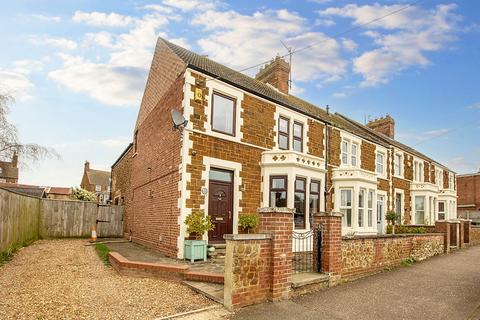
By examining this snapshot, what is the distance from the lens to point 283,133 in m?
15.4

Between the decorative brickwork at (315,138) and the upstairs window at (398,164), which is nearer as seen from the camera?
the decorative brickwork at (315,138)

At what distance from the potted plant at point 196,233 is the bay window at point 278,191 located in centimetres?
352

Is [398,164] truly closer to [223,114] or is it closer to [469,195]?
[223,114]

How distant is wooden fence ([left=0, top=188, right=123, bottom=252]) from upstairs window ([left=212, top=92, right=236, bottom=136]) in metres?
8.64

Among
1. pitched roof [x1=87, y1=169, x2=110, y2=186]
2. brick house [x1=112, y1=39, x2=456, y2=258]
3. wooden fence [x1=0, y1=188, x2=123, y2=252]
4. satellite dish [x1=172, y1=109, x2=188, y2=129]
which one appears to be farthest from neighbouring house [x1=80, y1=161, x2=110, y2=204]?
satellite dish [x1=172, y1=109, x2=188, y2=129]

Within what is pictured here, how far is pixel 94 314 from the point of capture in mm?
6062

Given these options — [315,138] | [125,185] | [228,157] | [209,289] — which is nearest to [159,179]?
[228,157]

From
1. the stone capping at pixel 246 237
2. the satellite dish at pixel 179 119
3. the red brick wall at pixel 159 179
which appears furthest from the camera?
the red brick wall at pixel 159 179

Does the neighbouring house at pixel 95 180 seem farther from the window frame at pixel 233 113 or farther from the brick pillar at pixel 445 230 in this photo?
the brick pillar at pixel 445 230

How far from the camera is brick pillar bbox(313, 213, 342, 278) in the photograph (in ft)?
28.5

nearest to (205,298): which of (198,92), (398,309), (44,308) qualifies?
(44,308)

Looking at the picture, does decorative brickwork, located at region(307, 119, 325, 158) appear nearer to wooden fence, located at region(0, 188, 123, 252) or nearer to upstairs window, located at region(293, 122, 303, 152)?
upstairs window, located at region(293, 122, 303, 152)

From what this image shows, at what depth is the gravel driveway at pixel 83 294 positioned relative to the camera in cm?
609

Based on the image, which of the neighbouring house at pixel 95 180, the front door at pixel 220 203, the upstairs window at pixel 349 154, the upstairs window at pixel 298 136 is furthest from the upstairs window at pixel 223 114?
the neighbouring house at pixel 95 180
